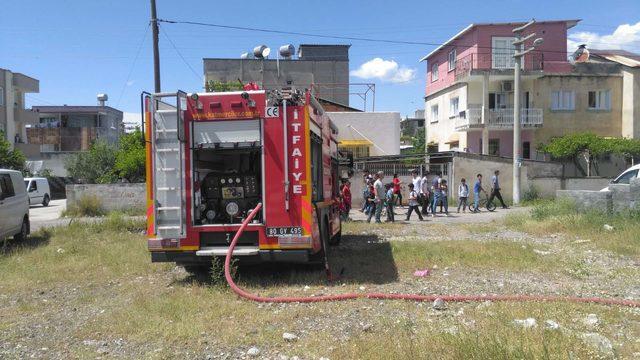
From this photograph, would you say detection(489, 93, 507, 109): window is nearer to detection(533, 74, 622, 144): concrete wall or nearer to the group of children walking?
detection(533, 74, 622, 144): concrete wall

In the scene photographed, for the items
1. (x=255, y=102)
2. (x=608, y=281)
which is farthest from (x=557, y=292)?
(x=255, y=102)

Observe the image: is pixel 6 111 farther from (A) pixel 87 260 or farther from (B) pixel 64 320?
(B) pixel 64 320

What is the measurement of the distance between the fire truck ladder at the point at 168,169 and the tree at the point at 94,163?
99.7ft

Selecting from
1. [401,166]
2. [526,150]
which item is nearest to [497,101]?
[526,150]

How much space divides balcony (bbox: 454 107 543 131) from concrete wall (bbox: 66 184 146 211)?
19543 millimetres

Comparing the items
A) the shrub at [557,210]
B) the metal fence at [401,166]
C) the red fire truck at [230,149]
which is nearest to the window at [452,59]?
the metal fence at [401,166]

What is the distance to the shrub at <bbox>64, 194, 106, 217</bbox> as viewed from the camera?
23.2m

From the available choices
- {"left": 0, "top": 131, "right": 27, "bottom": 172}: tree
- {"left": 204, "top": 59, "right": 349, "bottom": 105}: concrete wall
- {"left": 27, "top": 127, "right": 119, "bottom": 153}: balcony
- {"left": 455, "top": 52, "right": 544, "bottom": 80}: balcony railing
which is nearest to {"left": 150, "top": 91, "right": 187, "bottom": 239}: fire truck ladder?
{"left": 0, "top": 131, "right": 27, "bottom": 172}: tree

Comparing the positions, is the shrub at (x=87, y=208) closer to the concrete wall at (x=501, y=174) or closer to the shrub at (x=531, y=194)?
the concrete wall at (x=501, y=174)

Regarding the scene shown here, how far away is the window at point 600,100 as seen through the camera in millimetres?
34188

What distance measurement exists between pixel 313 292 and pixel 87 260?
5.46m

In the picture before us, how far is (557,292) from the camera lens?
744 cm

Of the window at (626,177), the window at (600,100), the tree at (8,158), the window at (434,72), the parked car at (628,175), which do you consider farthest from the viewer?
the window at (434,72)

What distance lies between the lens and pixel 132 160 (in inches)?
1052
